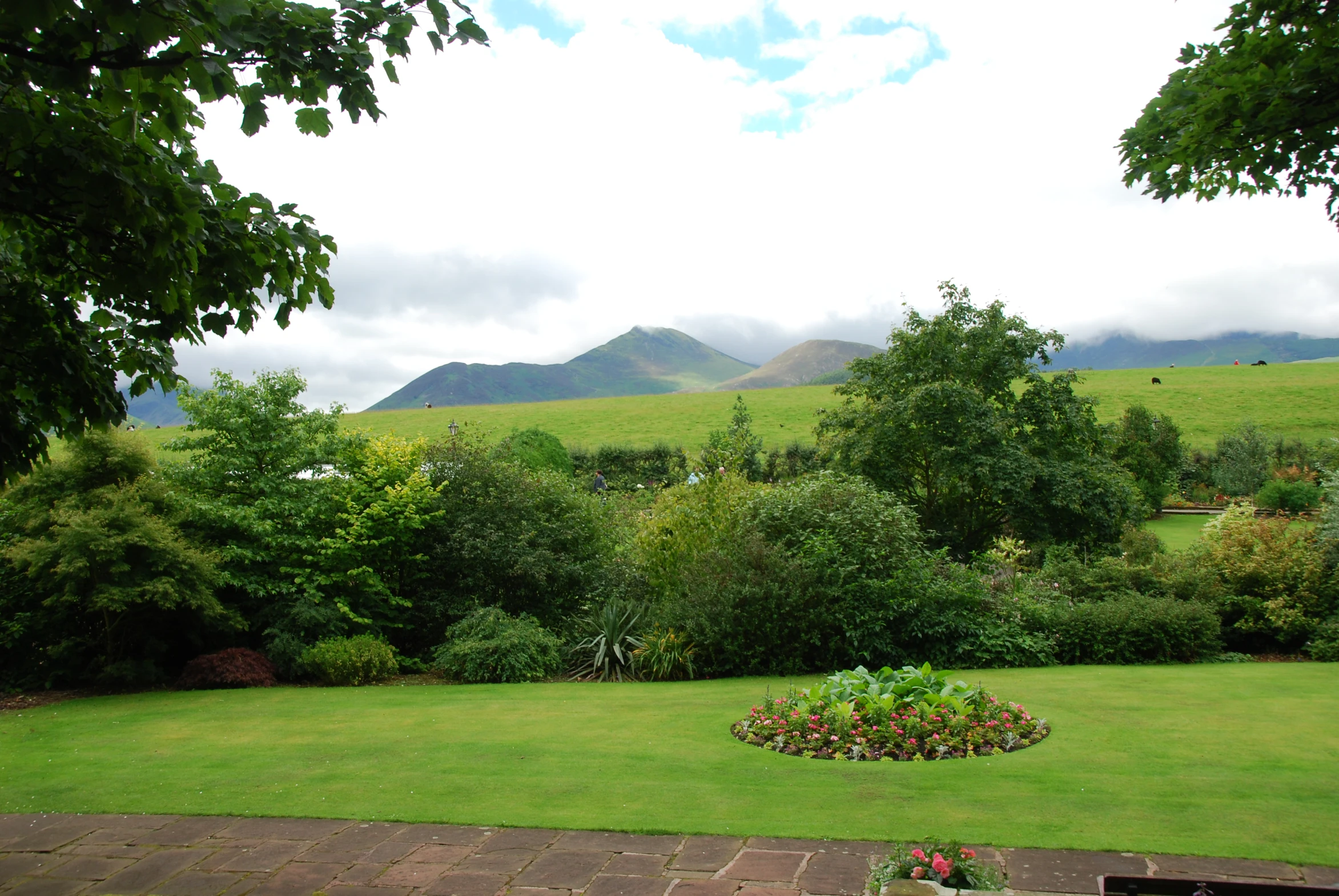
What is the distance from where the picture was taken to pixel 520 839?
16.9ft

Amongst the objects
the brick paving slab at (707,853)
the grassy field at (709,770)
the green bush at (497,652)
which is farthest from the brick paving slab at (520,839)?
the green bush at (497,652)

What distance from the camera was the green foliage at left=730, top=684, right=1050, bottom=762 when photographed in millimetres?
6902

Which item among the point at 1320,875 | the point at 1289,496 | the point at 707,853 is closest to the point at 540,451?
the point at 707,853

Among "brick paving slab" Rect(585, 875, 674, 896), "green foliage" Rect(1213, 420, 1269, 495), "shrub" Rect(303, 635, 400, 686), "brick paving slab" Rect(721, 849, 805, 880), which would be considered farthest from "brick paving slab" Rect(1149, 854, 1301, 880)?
"green foliage" Rect(1213, 420, 1269, 495)

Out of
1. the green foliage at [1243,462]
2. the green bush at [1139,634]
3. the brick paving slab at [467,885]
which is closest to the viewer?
the brick paving slab at [467,885]

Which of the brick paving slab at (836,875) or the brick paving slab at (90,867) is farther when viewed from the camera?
the brick paving slab at (90,867)

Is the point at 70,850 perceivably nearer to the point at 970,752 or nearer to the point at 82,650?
the point at 970,752

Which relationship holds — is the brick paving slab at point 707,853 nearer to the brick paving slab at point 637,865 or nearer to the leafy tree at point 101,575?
the brick paving slab at point 637,865

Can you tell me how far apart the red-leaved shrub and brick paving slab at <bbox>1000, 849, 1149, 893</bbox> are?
35.8 feet

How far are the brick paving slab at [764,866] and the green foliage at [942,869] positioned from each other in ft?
1.68

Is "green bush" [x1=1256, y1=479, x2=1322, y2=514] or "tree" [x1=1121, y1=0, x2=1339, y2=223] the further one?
"green bush" [x1=1256, y1=479, x2=1322, y2=514]

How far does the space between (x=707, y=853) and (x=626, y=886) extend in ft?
1.99

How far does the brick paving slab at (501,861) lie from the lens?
467cm

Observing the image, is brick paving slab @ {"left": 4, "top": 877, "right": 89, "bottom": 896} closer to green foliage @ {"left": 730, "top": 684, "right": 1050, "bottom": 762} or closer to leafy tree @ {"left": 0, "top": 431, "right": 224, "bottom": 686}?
green foliage @ {"left": 730, "top": 684, "right": 1050, "bottom": 762}
